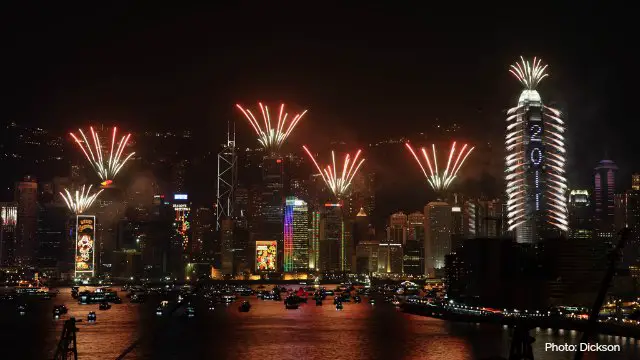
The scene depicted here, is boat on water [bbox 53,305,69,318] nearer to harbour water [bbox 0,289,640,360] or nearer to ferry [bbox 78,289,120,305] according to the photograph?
harbour water [bbox 0,289,640,360]

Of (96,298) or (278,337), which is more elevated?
(96,298)

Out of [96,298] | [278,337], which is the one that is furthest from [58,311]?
[278,337]

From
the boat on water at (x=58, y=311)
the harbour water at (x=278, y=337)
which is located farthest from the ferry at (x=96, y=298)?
the boat on water at (x=58, y=311)

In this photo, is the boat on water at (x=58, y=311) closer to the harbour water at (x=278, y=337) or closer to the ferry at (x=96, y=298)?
the harbour water at (x=278, y=337)

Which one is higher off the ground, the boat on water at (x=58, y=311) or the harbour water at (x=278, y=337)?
the boat on water at (x=58, y=311)

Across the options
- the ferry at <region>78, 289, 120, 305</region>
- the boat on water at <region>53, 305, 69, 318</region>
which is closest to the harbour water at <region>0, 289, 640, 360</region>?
the boat on water at <region>53, 305, 69, 318</region>

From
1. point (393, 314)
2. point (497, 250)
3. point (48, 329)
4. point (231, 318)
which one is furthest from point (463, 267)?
point (48, 329)

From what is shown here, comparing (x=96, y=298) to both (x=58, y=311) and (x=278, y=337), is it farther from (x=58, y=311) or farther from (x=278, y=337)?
(x=278, y=337)

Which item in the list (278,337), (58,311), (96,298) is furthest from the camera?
(96,298)

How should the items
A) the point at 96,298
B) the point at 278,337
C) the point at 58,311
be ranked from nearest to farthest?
the point at 278,337
the point at 58,311
the point at 96,298
